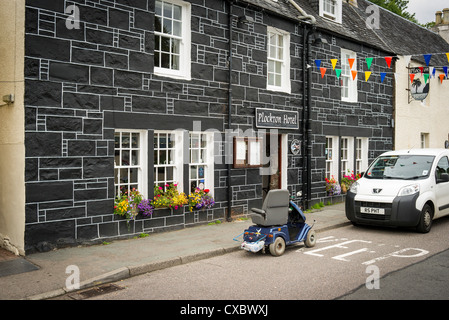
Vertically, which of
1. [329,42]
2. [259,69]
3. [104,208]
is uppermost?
[329,42]

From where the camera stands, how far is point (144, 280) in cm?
638

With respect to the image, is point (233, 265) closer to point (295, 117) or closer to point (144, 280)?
point (144, 280)

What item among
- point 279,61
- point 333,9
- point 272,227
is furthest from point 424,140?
point 272,227

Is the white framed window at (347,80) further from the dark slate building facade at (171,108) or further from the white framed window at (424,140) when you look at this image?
the white framed window at (424,140)

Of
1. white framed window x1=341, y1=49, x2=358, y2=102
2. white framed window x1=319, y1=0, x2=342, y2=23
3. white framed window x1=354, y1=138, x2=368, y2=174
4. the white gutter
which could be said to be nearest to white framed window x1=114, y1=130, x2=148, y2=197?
the white gutter

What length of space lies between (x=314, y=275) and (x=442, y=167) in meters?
6.06

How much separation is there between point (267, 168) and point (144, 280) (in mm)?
6530

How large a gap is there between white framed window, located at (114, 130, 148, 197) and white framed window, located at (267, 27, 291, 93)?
15.7 feet

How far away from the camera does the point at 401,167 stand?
Answer: 1054 cm

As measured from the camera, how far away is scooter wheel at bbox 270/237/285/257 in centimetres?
753

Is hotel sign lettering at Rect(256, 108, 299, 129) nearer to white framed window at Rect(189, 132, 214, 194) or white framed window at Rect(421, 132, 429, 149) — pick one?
white framed window at Rect(189, 132, 214, 194)

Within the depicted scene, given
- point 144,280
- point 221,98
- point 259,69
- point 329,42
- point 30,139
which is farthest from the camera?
point 329,42

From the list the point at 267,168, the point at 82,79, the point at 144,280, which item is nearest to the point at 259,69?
the point at 267,168

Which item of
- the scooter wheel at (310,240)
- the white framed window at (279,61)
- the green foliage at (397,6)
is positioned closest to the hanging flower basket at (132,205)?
the scooter wheel at (310,240)
